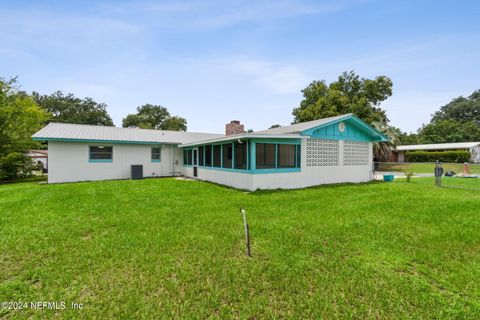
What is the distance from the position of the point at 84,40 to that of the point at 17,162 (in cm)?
1255

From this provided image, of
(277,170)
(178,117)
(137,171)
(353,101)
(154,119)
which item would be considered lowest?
(137,171)

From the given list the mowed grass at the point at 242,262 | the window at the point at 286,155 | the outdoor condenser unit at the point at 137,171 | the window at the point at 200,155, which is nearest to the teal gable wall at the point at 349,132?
the window at the point at 286,155

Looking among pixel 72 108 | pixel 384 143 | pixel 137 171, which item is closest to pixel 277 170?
pixel 137 171

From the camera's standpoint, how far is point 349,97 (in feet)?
92.3

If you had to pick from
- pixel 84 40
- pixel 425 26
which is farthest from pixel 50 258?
pixel 425 26

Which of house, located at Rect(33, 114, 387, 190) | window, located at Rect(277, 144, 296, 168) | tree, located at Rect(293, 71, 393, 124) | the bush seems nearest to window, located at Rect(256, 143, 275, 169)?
house, located at Rect(33, 114, 387, 190)

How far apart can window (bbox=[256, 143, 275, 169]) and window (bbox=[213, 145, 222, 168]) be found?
2.65 metres

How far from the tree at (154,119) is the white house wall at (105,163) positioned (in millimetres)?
28631

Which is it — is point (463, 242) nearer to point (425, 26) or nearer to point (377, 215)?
point (377, 215)

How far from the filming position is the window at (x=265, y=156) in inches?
401

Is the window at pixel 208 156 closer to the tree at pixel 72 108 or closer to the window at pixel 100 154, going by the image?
the window at pixel 100 154

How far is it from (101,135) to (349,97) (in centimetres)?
2626

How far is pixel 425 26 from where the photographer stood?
34.2ft

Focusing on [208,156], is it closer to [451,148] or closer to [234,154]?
[234,154]
